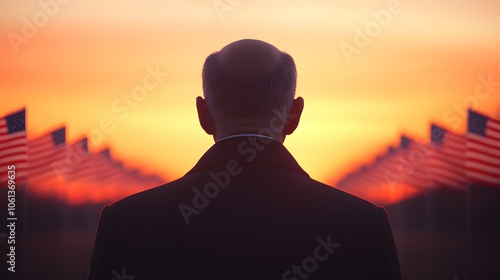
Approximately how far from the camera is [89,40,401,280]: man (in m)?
3.28

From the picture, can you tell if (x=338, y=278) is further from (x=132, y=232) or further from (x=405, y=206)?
(x=405, y=206)

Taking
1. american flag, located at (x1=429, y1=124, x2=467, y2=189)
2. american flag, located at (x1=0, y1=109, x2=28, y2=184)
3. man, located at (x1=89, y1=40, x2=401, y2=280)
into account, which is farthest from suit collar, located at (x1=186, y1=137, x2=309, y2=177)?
american flag, located at (x1=429, y1=124, x2=467, y2=189)

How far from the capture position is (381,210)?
11.0 ft

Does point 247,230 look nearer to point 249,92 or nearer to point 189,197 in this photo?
point 189,197

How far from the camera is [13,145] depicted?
24.5 metres

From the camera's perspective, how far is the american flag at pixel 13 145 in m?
24.0

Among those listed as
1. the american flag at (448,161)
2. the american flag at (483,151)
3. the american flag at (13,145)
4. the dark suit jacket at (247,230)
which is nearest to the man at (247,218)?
the dark suit jacket at (247,230)

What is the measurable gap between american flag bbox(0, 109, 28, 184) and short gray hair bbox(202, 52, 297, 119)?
20374 mm

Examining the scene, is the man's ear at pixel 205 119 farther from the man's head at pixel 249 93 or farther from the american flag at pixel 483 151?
the american flag at pixel 483 151

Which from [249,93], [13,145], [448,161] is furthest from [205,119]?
[448,161]

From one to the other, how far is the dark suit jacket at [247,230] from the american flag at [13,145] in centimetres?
2046

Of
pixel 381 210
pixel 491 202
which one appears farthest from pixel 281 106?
pixel 491 202

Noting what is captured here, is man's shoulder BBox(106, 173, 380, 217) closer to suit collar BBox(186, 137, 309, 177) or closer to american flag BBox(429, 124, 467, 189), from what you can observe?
suit collar BBox(186, 137, 309, 177)

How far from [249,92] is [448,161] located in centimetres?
3062
